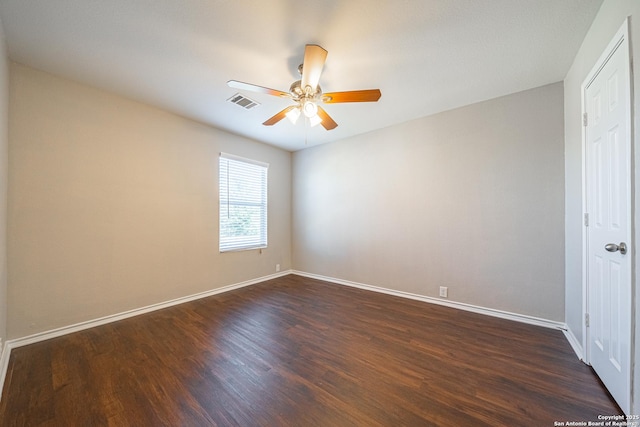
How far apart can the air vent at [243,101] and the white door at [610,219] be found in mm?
2962

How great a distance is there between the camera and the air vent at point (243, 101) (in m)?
2.67

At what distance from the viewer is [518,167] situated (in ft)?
8.48

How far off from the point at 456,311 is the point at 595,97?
2.40 m

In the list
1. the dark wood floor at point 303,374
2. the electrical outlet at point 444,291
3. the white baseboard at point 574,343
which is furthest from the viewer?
the electrical outlet at point 444,291

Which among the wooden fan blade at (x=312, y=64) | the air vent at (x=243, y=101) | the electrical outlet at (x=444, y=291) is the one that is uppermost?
the air vent at (x=243, y=101)

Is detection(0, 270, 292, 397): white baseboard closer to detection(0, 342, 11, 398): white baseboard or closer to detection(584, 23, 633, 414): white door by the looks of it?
detection(0, 342, 11, 398): white baseboard

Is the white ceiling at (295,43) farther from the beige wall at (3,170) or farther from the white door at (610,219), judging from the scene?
the white door at (610,219)

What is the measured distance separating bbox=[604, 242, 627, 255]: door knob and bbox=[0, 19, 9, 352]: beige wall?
4.20m

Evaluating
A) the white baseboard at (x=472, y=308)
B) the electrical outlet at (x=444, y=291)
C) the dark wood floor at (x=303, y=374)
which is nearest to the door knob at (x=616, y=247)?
the dark wood floor at (x=303, y=374)

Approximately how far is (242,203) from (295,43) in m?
2.69

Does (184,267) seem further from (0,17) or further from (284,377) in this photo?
(0,17)

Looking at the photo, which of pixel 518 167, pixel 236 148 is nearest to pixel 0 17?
pixel 236 148

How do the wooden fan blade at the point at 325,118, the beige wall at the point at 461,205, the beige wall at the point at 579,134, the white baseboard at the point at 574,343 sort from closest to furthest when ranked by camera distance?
the beige wall at the point at 579,134 → the white baseboard at the point at 574,343 → the wooden fan blade at the point at 325,118 → the beige wall at the point at 461,205

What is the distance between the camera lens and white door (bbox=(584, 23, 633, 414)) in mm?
1301
